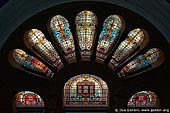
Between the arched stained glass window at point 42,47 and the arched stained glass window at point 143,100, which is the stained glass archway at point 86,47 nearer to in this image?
the arched stained glass window at point 42,47

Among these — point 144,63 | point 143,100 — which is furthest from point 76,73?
point 143,100

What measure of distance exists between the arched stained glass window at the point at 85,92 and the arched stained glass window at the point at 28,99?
73 centimetres

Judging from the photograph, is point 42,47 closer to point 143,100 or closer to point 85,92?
point 85,92

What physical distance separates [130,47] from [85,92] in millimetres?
1693

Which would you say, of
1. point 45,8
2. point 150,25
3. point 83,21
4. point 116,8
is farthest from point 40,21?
point 150,25

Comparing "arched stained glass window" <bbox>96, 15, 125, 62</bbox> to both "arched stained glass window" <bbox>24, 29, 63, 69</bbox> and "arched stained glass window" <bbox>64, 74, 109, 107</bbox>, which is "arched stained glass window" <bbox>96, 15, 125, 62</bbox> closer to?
"arched stained glass window" <bbox>64, 74, 109, 107</bbox>

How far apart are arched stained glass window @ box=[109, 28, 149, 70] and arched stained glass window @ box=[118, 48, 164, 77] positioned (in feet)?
0.81

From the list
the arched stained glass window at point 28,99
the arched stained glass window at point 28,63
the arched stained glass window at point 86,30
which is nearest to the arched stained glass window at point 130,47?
the arched stained glass window at point 86,30

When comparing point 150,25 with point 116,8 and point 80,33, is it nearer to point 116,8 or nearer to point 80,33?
point 116,8

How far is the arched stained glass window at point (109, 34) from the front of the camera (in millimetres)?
11406

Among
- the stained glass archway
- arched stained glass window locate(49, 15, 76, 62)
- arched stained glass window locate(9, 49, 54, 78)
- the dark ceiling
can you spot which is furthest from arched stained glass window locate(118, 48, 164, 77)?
arched stained glass window locate(9, 49, 54, 78)

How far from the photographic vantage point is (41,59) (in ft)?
37.9

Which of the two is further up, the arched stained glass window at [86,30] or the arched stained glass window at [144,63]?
the arched stained glass window at [86,30]

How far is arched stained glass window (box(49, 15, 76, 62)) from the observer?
1147 centimetres
